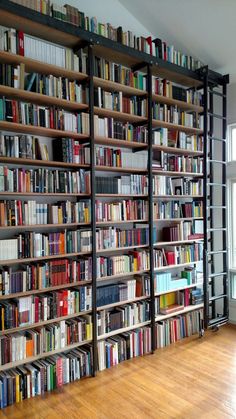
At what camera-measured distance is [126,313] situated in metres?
3.38

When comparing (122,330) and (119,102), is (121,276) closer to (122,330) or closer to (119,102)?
Result: (122,330)

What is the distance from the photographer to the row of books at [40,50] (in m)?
2.58

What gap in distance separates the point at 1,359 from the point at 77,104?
7.56 feet

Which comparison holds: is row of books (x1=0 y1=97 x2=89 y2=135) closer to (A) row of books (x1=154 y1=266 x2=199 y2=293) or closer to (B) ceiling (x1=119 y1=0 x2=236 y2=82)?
(B) ceiling (x1=119 y1=0 x2=236 y2=82)

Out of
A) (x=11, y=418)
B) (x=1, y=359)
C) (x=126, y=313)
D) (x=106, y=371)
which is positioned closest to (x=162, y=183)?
(x=126, y=313)

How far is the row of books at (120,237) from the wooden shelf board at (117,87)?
1476mm

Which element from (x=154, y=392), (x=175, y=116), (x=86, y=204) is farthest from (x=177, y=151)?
(x=154, y=392)

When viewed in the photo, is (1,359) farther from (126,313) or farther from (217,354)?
(217,354)

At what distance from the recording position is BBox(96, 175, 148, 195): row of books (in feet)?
10.5

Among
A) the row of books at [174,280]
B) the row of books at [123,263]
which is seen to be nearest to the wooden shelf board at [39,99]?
the row of books at [123,263]

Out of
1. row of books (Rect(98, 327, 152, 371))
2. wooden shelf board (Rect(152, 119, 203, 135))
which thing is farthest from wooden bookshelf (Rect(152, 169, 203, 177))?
row of books (Rect(98, 327, 152, 371))

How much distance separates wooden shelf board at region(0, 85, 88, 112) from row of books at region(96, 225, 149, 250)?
1.22 m

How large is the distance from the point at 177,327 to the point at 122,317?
89 cm

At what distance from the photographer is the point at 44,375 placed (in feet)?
9.05
